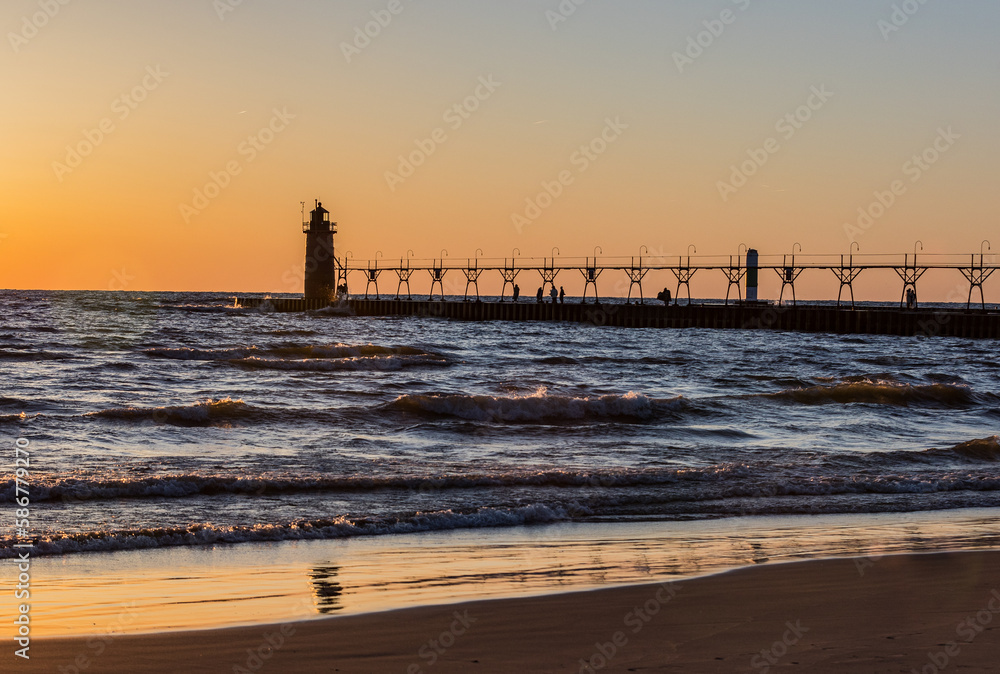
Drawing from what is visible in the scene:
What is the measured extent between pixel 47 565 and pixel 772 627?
196 inches

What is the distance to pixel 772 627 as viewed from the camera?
18.2 feet

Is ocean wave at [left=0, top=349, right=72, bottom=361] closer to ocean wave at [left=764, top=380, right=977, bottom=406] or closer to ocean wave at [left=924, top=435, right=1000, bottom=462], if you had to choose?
ocean wave at [left=764, top=380, right=977, bottom=406]

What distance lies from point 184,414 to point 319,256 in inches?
2017

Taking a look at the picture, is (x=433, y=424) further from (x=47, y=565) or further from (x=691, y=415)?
(x=47, y=565)

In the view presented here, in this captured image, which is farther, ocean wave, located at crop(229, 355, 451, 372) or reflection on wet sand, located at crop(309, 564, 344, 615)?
ocean wave, located at crop(229, 355, 451, 372)

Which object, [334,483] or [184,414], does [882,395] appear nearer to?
[184,414]

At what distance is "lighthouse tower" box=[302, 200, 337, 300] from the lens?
6506cm

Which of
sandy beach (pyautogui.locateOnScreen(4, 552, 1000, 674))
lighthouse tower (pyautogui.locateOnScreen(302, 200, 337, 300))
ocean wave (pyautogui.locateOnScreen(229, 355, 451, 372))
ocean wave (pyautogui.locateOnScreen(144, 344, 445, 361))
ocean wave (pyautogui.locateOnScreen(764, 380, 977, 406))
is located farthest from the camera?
lighthouse tower (pyautogui.locateOnScreen(302, 200, 337, 300))

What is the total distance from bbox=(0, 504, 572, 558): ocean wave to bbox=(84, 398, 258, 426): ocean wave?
7.78m

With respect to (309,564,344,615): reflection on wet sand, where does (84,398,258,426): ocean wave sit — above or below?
above

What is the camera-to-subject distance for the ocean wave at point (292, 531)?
7574 millimetres

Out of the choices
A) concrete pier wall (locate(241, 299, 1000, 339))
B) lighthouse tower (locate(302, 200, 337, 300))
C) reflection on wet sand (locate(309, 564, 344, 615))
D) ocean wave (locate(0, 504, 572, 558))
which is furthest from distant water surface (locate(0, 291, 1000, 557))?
lighthouse tower (locate(302, 200, 337, 300))

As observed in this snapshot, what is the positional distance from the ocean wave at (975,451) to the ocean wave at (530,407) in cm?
547

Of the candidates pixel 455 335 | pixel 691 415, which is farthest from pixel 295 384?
pixel 455 335
